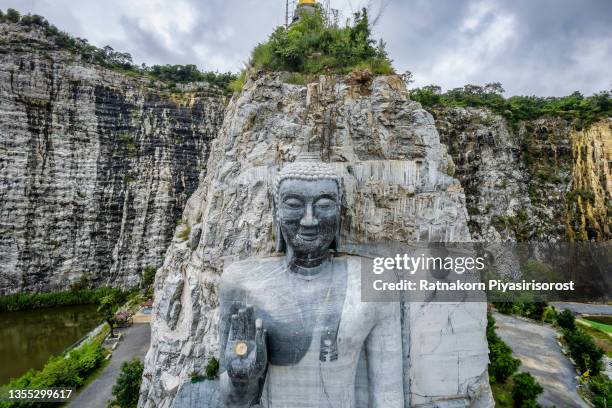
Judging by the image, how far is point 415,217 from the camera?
19.8 ft

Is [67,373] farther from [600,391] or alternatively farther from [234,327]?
[600,391]

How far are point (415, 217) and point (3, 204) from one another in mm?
29282

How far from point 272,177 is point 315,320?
10.2 feet

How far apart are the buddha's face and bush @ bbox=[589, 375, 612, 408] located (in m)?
11.5

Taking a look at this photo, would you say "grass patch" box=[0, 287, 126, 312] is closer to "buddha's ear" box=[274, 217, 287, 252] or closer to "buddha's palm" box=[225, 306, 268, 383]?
"buddha's ear" box=[274, 217, 287, 252]

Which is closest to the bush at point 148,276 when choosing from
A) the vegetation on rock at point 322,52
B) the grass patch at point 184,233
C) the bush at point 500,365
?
the grass patch at point 184,233

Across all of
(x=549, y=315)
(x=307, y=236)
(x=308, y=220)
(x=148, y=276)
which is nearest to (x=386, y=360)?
(x=307, y=236)

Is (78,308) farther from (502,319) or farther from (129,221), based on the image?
(502,319)

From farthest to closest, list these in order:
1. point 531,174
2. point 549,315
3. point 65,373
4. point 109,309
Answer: point 531,174 → point 109,309 → point 549,315 → point 65,373

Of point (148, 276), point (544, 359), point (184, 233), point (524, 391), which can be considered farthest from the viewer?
point (148, 276)

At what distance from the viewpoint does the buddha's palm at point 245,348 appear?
2.62m

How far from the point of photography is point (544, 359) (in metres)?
12.9

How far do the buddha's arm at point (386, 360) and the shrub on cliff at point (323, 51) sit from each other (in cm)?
584

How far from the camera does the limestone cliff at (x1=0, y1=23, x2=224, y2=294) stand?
24203 millimetres
